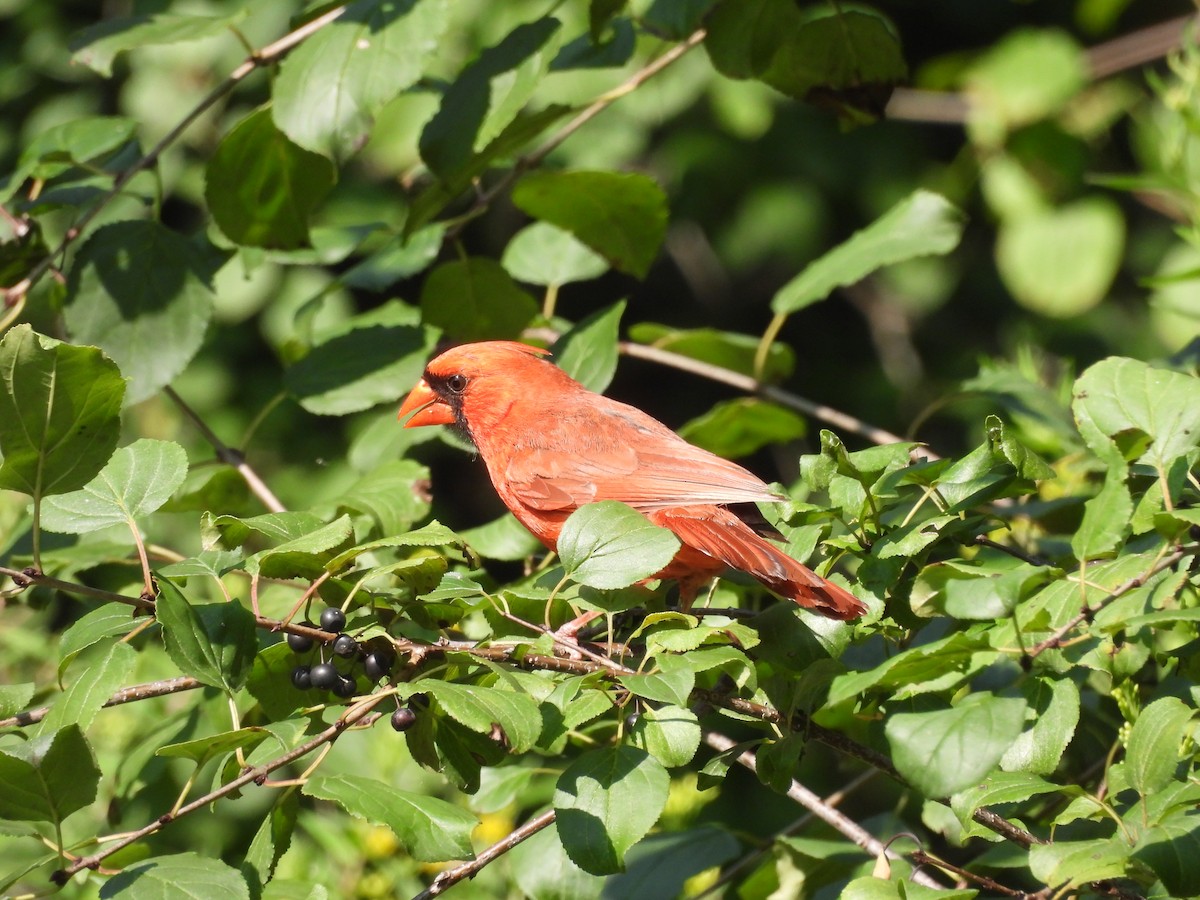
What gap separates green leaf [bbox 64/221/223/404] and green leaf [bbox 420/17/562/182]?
58 cm

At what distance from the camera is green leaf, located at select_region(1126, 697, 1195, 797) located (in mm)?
1398

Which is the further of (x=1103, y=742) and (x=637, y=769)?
(x=1103, y=742)

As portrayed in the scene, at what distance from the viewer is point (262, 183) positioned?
2.41 meters

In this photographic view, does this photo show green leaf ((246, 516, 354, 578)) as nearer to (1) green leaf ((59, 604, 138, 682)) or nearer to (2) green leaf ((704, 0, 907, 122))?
(1) green leaf ((59, 604, 138, 682))

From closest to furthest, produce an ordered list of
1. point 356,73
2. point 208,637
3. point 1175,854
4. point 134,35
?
point 1175,854, point 208,637, point 356,73, point 134,35

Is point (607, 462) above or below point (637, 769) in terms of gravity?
below

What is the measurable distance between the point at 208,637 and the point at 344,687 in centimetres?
19

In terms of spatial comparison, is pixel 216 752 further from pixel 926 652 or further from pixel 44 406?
pixel 926 652

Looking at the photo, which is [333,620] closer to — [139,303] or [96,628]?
[96,628]

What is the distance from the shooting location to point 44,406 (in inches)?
56.8

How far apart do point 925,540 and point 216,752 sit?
0.87 metres

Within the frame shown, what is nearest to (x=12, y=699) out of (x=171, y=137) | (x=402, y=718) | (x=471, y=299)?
(x=402, y=718)

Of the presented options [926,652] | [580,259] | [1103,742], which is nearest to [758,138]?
[580,259]

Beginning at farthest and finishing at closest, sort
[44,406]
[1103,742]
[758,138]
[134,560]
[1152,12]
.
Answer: [1152,12] → [758,138] → [134,560] → [1103,742] → [44,406]
